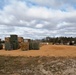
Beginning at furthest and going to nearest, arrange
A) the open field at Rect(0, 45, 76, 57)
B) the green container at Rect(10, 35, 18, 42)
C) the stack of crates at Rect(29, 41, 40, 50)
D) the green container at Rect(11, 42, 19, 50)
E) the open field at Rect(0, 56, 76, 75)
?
the green container at Rect(10, 35, 18, 42)
the green container at Rect(11, 42, 19, 50)
the stack of crates at Rect(29, 41, 40, 50)
the open field at Rect(0, 45, 76, 57)
the open field at Rect(0, 56, 76, 75)

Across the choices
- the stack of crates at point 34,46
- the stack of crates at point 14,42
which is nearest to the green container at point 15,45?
the stack of crates at point 14,42

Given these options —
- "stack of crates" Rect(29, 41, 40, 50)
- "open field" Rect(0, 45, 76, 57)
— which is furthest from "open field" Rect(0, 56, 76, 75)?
"stack of crates" Rect(29, 41, 40, 50)

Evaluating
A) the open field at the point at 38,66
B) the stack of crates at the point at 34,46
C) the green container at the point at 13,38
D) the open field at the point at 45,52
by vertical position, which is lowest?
the open field at the point at 38,66

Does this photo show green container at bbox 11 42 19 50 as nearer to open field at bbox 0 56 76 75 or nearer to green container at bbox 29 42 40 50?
green container at bbox 29 42 40 50

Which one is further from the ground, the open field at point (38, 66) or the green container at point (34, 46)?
the green container at point (34, 46)

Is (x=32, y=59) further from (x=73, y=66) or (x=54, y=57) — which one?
(x=73, y=66)

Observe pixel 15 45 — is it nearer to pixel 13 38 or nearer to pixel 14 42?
pixel 14 42

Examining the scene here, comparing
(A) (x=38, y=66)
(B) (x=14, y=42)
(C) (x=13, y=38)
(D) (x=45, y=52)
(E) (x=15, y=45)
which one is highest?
(C) (x=13, y=38)

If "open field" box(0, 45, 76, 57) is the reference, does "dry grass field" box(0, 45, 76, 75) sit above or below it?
below

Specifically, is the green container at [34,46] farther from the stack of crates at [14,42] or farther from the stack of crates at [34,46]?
the stack of crates at [14,42]

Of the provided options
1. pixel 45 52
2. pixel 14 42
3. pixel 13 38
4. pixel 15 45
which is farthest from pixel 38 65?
pixel 13 38

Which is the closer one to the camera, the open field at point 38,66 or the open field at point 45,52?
the open field at point 38,66

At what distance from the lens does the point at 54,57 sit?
62.1 ft

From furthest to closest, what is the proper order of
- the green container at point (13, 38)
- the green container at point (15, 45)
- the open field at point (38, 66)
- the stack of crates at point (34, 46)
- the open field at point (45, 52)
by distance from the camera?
1. the green container at point (13, 38)
2. the green container at point (15, 45)
3. the stack of crates at point (34, 46)
4. the open field at point (45, 52)
5. the open field at point (38, 66)
